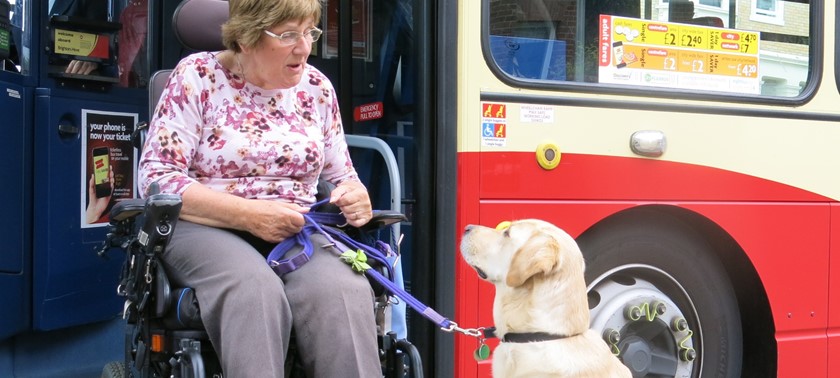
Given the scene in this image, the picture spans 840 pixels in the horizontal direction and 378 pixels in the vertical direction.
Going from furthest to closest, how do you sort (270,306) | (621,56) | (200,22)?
(621,56) → (200,22) → (270,306)

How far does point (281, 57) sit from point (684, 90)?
1.87 m

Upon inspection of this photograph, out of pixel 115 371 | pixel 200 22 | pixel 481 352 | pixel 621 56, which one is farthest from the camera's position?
pixel 621 56

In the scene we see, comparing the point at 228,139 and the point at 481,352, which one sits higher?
the point at 228,139

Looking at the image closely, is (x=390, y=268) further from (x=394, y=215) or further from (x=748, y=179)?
(x=748, y=179)

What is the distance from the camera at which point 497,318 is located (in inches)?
124

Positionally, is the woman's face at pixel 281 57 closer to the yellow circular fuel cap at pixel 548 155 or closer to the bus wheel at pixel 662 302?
the yellow circular fuel cap at pixel 548 155

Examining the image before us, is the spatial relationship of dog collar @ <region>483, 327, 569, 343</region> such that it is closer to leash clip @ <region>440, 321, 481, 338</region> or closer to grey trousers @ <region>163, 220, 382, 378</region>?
leash clip @ <region>440, 321, 481, 338</region>

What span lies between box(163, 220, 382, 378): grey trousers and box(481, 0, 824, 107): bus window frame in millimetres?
1164

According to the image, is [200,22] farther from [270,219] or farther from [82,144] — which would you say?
[82,144]

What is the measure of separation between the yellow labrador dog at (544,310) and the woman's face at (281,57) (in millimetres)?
856

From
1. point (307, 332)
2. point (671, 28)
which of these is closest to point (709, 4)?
point (671, 28)

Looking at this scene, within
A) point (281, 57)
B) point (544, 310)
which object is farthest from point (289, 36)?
point (544, 310)

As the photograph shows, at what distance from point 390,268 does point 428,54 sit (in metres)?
0.92

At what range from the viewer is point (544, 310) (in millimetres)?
3002
